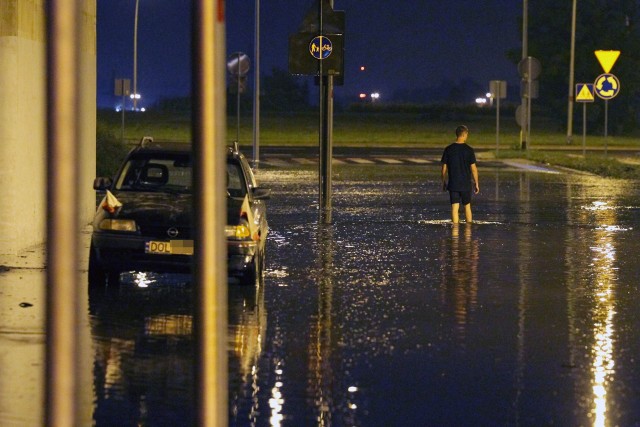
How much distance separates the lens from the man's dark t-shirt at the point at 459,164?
19641mm

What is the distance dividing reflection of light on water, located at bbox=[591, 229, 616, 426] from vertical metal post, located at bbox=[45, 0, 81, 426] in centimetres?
429

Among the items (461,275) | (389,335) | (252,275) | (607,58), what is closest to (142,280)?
(252,275)

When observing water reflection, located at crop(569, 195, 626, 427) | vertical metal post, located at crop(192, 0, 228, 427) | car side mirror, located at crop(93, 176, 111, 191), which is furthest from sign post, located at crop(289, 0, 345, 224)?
vertical metal post, located at crop(192, 0, 228, 427)

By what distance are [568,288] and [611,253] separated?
3259 mm

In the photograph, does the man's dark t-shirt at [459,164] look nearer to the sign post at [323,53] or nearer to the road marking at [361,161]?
the sign post at [323,53]

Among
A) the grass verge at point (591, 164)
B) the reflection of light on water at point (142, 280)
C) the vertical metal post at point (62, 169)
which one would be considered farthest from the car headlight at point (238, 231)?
the grass verge at point (591, 164)

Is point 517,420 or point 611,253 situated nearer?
point 517,420

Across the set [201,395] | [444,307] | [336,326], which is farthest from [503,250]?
[201,395]

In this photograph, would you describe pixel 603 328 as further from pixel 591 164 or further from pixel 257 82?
pixel 257 82

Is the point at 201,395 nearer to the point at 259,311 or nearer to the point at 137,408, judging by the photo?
the point at 137,408

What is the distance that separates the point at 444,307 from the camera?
11.8 meters

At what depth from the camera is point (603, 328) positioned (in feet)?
35.2

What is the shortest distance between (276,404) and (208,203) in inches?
155

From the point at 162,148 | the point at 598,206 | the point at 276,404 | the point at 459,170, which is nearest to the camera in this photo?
the point at 276,404
